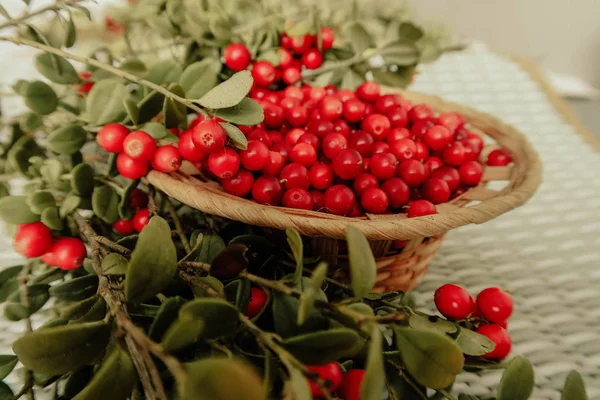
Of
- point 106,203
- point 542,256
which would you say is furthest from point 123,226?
point 542,256

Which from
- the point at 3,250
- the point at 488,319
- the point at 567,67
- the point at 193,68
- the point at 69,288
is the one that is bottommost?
the point at 3,250

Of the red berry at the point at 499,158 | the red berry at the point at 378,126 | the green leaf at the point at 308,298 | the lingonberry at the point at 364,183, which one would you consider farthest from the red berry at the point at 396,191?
the green leaf at the point at 308,298

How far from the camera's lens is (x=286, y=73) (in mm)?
783

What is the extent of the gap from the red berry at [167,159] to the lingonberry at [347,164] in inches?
8.2

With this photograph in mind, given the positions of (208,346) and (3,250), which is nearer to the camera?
(208,346)

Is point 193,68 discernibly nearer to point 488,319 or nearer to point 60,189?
point 60,189

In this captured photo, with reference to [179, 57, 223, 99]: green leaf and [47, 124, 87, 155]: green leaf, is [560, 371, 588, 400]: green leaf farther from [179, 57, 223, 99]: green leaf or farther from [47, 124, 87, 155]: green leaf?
[47, 124, 87, 155]: green leaf

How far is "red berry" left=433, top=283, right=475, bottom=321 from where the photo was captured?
47 cm

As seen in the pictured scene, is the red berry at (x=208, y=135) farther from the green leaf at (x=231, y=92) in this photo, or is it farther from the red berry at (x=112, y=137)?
the red berry at (x=112, y=137)

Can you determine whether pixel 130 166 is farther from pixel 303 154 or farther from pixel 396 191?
pixel 396 191

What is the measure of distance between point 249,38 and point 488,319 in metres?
0.56

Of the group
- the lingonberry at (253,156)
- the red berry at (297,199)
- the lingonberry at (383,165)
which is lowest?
the red berry at (297,199)

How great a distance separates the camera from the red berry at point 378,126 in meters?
0.70

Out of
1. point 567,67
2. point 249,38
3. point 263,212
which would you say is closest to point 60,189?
point 263,212
